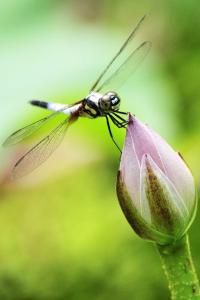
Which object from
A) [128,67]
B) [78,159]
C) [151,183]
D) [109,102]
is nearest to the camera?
[151,183]

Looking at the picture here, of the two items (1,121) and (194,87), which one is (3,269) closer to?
(1,121)

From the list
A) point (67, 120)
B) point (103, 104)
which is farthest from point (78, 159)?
point (103, 104)

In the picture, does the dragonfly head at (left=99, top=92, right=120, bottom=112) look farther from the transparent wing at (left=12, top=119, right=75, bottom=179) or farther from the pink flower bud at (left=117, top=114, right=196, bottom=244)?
the pink flower bud at (left=117, top=114, right=196, bottom=244)

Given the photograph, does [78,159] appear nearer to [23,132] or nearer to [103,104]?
[23,132]

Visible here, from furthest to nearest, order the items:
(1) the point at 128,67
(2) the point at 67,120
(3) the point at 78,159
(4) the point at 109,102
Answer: (3) the point at 78,159 → (1) the point at 128,67 → (2) the point at 67,120 → (4) the point at 109,102

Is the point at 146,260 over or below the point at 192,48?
below

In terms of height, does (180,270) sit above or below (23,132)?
below

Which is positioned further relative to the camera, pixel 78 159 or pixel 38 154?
pixel 78 159

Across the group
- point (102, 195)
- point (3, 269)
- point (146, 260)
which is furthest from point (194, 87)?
point (3, 269)
